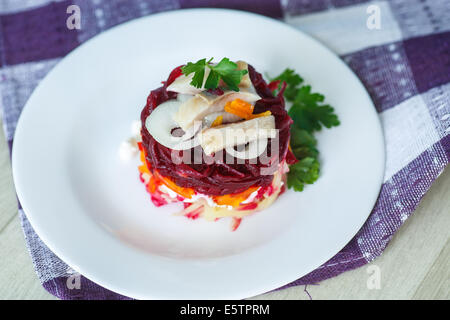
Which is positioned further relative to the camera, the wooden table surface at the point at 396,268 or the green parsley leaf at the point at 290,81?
the green parsley leaf at the point at 290,81

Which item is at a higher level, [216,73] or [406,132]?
[216,73]

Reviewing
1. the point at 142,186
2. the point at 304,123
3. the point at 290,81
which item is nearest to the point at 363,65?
the point at 290,81

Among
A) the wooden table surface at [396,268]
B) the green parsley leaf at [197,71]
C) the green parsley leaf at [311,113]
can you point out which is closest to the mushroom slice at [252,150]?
the green parsley leaf at [197,71]

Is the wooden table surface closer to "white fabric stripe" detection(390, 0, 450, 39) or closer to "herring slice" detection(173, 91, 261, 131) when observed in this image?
"herring slice" detection(173, 91, 261, 131)

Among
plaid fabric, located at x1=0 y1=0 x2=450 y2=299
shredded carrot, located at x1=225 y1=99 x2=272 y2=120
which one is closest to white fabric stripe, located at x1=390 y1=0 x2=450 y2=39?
plaid fabric, located at x1=0 y1=0 x2=450 y2=299

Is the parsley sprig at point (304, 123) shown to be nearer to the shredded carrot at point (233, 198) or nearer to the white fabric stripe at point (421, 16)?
the shredded carrot at point (233, 198)

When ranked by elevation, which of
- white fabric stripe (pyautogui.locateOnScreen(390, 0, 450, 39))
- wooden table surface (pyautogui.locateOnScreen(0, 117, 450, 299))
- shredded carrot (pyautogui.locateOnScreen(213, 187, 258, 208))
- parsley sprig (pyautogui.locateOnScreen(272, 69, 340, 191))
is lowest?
wooden table surface (pyautogui.locateOnScreen(0, 117, 450, 299))

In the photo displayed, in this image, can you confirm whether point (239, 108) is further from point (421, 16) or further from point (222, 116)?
point (421, 16)
